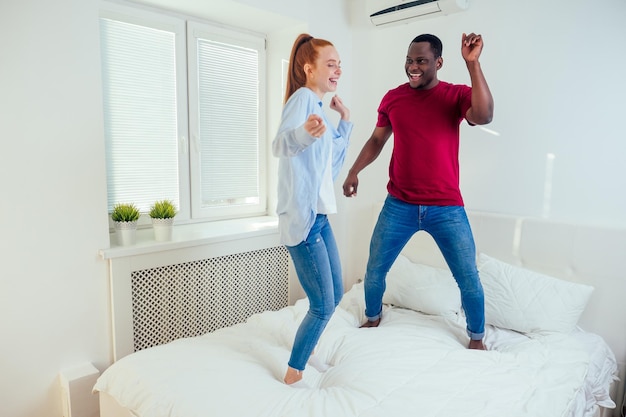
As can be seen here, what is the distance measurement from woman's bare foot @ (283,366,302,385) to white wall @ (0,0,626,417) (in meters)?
1.00

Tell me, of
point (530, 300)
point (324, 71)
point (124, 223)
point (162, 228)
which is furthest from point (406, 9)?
point (124, 223)

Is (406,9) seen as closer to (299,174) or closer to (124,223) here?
(299,174)

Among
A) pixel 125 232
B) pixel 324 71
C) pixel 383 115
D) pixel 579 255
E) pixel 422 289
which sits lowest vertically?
pixel 422 289

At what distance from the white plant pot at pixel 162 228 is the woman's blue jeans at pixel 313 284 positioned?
0.91 meters

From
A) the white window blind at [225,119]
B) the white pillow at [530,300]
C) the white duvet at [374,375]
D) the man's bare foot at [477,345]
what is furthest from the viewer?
the white window blind at [225,119]

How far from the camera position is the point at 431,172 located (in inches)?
79.3

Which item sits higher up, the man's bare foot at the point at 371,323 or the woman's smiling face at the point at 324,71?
the woman's smiling face at the point at 324,71

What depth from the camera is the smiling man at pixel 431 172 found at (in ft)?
6.39

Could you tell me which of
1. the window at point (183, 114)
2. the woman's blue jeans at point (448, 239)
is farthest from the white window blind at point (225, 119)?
the woman's blue jeans at point (448, 239)

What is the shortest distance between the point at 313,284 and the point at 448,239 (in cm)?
Answer: 66

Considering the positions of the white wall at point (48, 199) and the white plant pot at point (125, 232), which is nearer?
A: the white wall at point (48, 199)

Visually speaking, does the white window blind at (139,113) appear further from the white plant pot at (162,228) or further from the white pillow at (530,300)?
the white pillow at (530,300)

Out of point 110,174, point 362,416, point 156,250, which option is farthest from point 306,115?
point 110,174

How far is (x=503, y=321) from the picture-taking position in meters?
2.19
